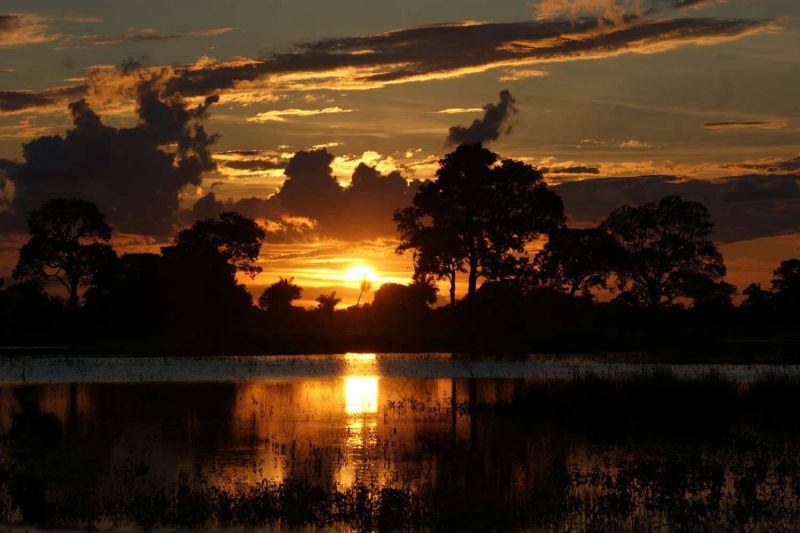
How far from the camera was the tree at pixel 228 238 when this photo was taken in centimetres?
12294

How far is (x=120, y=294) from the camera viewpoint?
104938mm

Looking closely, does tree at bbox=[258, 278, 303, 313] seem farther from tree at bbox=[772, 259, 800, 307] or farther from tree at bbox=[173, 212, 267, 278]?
tree at bbox=[772, 259, 800, 307]

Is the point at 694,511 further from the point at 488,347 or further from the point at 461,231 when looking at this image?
the point at 461,231

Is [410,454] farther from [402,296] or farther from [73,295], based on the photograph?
[402,296]

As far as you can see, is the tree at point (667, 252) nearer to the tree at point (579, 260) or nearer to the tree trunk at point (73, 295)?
the tree at point (579, 260)

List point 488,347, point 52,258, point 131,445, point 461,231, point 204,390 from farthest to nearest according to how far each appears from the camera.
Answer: point 52,258
point 461,231
point 488,347
point 204,390
point 131,445

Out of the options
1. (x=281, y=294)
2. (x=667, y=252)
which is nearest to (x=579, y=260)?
(x=667, y=252)

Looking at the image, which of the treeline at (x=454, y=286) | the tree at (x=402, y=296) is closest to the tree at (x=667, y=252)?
the treeline at (x=454, y=286)

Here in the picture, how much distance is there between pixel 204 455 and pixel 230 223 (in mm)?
104776

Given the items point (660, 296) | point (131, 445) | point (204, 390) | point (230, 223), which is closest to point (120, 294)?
point (230, 223)

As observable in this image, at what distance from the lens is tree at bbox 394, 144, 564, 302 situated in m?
83.3

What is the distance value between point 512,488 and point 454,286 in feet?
218

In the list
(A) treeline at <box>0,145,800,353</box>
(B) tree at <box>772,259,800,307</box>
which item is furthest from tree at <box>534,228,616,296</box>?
(B) tree at <box>772,259,800,307</box>

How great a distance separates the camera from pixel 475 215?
84.2 metres
